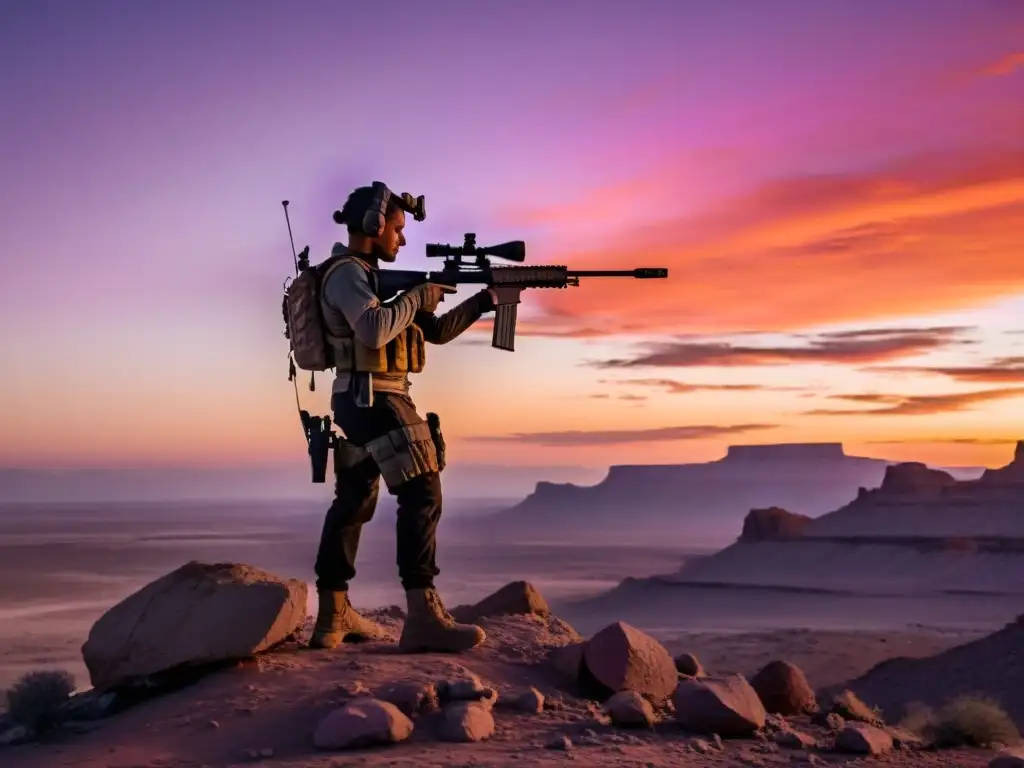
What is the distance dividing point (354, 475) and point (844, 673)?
3228 cm

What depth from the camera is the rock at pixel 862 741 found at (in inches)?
296

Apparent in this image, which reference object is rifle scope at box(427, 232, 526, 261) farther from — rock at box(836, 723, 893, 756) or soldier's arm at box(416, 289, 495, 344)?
rock at box(836, 723, 893, 756)

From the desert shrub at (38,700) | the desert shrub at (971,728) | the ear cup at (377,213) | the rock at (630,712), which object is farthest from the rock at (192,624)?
the desert shrub at (971,728)

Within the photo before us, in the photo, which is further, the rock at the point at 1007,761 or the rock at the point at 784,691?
the rock at the point at 784,691

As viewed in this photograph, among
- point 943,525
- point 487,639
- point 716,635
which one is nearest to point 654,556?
point 943,525

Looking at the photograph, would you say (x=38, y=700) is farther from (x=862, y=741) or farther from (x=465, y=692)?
(x=862, y=741)

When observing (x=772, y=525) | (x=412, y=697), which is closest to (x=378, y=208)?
(x=412, y=697)

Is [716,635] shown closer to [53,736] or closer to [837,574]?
[837,574]

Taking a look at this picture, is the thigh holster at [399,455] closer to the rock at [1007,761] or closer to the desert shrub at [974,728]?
the rock at [1007,761]

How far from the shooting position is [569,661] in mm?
8406

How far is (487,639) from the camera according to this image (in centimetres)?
913

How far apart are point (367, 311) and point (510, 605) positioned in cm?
408

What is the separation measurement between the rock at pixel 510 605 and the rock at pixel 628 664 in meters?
2.32

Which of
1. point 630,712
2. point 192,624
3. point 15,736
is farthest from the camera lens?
point 192,624
